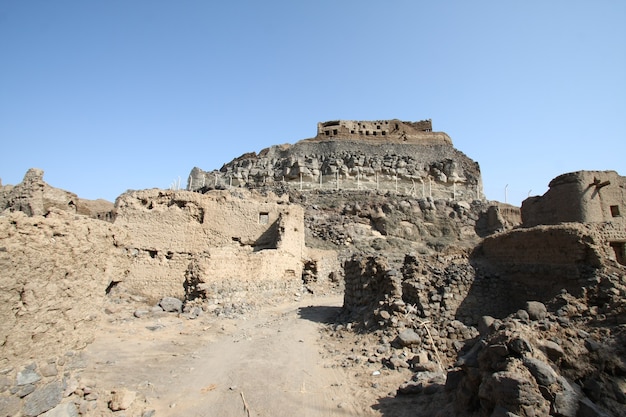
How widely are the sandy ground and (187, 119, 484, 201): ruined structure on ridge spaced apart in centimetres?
2480

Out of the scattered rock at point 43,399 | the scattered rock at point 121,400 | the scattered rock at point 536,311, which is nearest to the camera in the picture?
the scattered rock at point 43,399

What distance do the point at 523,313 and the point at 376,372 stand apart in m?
2.36

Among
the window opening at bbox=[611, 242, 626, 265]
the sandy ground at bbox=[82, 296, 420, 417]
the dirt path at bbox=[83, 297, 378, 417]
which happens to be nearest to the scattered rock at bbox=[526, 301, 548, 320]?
the sandy ground at bbox=[82, 296, 420, 417]

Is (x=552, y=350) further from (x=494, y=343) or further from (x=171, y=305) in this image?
(x=171, y=305)

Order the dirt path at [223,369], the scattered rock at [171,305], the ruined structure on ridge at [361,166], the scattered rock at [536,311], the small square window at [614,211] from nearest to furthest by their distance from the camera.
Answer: the dirt path at [223,369] < the scattered rock at [536,311] < the scattered rock at [171,305] < the small square window at [614,211] < the ruined structure on ridge at [361,166]

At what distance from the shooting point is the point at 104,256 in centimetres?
450

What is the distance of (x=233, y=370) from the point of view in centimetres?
582

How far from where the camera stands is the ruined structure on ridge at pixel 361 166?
34500 mm

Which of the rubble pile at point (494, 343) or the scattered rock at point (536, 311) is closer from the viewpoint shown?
the rubble pile at point (494, 343)

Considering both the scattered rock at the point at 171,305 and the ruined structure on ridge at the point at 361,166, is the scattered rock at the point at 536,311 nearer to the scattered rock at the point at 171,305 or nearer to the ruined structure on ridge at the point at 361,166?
the scattered rock at the point at 171,305

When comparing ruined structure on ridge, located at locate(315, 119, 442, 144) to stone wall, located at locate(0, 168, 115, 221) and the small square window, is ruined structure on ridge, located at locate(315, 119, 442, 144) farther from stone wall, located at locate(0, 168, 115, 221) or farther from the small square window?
stone wall, located at locate(0, 168, 115, 221)

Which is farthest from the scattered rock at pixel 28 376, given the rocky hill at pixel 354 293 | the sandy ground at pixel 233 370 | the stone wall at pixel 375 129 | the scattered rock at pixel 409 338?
the stone wall at pixel 375 129

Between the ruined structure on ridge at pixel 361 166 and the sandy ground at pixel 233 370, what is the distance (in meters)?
24.8

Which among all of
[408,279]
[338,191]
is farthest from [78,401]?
[338,191]
